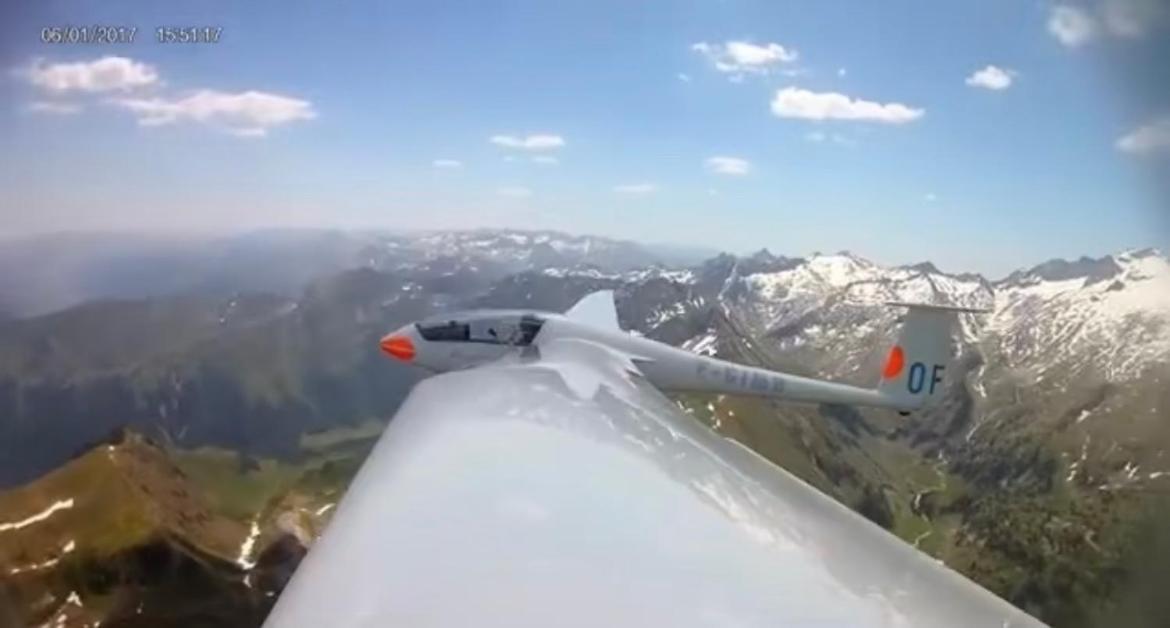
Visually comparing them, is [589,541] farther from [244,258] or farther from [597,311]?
[244,258]

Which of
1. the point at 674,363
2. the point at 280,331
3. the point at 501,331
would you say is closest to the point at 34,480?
the point at 280,331

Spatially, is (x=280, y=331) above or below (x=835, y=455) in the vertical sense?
above

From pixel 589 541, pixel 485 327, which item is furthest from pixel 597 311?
pixel 589 541

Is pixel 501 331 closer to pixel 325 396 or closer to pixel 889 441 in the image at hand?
pixel 325 396

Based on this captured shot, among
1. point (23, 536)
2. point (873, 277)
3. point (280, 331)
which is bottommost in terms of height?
point (23, 536)

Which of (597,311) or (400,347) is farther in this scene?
(597,311)

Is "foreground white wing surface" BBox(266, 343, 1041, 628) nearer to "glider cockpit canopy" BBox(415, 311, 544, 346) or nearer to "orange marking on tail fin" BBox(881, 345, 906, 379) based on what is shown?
"glider cockpit canopy" BBox(415, 311, 544, 346)
